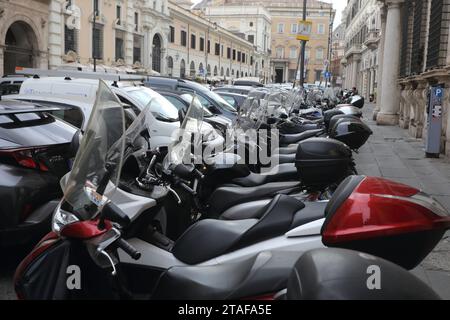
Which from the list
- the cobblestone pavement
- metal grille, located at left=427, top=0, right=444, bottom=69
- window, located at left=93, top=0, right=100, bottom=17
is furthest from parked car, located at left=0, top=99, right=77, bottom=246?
window, located at left=93, top=0, right=100, bottom=17

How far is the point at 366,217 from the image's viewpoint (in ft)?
7.67

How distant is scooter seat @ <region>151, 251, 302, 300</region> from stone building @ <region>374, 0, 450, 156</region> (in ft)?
28.9

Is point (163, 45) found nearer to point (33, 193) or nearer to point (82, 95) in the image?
point (82, 95)

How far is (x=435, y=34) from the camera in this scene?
450 inches

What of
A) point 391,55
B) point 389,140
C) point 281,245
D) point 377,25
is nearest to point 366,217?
point 281,245

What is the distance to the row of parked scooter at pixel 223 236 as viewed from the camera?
67.4 inches

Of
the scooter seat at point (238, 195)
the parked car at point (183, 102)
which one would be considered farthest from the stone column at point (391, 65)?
the scooter seat at point (238, 195)

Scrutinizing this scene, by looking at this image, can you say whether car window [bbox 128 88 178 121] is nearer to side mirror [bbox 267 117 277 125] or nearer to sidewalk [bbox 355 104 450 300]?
side mirror [bbox 267 117 277 125]

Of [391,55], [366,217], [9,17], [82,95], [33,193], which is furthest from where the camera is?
[9,17]

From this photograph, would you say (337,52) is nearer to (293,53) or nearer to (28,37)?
(293,53)

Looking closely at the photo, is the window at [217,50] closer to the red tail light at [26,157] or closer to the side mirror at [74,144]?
the side mirror at [74,144]

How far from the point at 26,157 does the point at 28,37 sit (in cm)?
2553

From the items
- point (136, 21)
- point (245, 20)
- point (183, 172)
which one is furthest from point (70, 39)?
point (245, 20)

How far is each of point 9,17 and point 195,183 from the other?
78.0 feet
